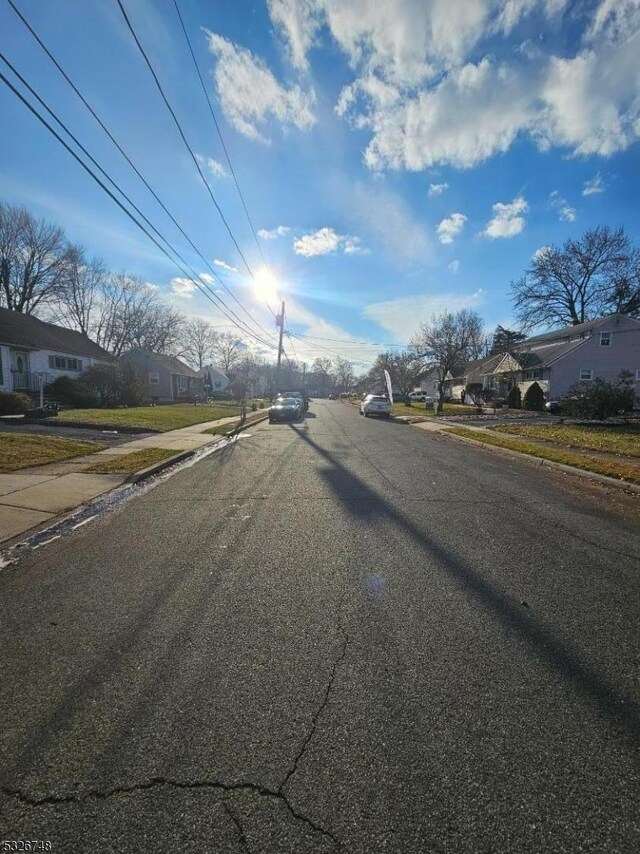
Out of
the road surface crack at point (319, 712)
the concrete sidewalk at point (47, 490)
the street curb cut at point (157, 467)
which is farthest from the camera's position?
the street curb cut at point (157, 467)

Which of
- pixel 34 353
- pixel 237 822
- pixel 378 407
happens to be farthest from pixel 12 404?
pixel 237 822

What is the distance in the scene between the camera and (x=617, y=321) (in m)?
36.6

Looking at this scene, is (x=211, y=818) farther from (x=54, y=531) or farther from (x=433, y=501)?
(x=433, y=501)

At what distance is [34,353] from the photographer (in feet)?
89.2

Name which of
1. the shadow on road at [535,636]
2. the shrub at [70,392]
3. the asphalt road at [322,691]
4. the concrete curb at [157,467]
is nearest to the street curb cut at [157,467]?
the concrete curb at [157,467]

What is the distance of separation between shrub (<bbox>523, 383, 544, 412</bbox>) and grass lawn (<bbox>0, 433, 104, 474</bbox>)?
1360 inches

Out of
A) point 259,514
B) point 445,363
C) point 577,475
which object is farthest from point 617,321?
point 259,514

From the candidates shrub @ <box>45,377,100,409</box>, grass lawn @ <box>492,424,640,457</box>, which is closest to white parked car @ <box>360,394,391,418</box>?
grass lawn @ <box>492,424,640,457</box>

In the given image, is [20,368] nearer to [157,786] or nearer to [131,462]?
[131,462]

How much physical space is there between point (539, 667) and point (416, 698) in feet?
3.00

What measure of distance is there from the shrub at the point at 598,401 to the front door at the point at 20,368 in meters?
31.8

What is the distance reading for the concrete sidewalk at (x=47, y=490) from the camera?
550 cm

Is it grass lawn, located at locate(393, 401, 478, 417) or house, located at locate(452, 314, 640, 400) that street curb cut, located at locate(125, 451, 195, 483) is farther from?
house, located at locate(452, 314, 640, 400)

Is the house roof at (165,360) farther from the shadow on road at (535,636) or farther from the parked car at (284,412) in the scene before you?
the shadow on road at (535,636)
